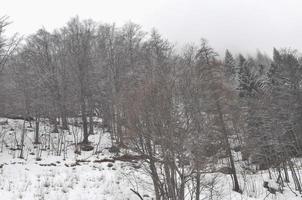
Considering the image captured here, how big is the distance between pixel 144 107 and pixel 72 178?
7362 millimetres

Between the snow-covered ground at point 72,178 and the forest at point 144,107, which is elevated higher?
the forest at point 144,107

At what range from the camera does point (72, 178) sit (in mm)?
16250

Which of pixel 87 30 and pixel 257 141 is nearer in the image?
pixel 257 141

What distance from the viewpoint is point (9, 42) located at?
21.2 m

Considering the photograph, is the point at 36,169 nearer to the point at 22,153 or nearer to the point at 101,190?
the point at 22,153

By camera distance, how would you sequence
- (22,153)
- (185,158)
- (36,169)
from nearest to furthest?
(185,158) < (36,169) < (22,153)

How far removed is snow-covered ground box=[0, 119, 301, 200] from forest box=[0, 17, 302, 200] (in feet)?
0.76

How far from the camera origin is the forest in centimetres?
1184

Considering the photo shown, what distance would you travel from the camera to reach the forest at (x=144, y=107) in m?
11.8

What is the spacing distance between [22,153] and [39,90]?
755 centimetres

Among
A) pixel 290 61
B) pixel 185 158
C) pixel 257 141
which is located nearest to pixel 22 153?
pixel 185 158

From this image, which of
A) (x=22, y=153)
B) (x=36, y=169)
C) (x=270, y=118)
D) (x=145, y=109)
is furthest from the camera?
(x=270, y=118)

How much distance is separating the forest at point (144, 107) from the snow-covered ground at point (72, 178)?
0.23m

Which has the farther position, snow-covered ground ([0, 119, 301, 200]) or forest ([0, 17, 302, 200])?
snow-covered ground ([0, 119, 301, 200])
